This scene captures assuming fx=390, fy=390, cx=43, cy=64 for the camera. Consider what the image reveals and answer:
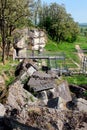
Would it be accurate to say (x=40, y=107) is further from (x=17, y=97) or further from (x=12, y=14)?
(x=12, y=14)

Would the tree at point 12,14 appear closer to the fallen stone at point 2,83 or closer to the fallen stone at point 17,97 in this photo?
the fallen stone at point 2,83

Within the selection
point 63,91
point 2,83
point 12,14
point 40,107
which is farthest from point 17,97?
point 12,14

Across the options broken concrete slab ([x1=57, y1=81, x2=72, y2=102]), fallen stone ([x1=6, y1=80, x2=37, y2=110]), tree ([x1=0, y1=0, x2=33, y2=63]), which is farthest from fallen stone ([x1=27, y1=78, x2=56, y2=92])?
tree ([x1=0, y1=0, x2=33, y2=63])

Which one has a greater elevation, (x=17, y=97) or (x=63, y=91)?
(x=17, y=97)

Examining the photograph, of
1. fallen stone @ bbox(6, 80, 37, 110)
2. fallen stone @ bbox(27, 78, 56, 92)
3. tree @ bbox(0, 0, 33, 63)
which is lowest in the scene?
fallen stone @ bbox(27, 78, 56, 92)

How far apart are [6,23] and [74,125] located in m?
28.3

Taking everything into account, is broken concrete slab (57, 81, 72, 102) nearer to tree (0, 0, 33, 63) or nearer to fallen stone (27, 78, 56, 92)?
fallen stone (27, 78, 56, 92)

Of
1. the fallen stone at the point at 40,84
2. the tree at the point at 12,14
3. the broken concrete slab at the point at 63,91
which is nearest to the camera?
the fallen stone at the point at 40,84

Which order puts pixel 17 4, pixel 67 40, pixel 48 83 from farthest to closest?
pixel 67 40, pixel 17 4, pixel 48 83

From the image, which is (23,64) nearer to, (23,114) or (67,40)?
(23,114)

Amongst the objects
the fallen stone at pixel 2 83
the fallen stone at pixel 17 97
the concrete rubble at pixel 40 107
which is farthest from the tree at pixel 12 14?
the fallen stone at pixel 17 97

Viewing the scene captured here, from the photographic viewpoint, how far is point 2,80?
87.9 feet

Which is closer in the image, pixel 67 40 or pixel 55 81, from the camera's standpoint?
pixel 55 81

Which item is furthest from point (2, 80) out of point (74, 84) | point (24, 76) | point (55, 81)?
point (74, 84)
